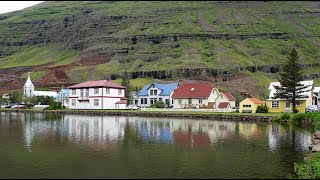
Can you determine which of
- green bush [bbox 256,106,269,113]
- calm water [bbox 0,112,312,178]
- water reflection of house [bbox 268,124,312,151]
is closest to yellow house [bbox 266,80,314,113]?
green bush [bbox 256,106,269,113]

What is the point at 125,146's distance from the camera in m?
33.4

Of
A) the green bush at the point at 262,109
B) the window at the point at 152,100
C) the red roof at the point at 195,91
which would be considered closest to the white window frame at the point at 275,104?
the green bush at the point at 262,109

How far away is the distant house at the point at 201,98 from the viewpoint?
292 feet

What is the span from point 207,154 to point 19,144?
55.2 feet

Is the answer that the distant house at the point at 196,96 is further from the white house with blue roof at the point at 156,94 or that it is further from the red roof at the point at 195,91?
the white house with blue roof at the point at 156,94

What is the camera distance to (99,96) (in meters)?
97.1

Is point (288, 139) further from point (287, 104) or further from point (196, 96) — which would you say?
point (196, 96)

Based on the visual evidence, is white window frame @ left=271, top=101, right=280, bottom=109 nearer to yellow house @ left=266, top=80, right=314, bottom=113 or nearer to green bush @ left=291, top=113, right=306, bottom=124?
yellow house @ left=266, top=80, right=314, bottom=113

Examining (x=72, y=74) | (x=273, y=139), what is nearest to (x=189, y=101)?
(x=273, y=139)

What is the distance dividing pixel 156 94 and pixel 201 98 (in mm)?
21622

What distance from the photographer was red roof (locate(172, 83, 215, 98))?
89.5m

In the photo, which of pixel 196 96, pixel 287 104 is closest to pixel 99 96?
pixel 196 96

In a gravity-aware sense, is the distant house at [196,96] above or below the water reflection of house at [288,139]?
above

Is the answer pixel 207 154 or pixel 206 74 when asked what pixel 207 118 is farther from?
pixel 206 74
